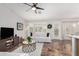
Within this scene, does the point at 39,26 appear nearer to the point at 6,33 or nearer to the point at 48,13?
the point at 48,13

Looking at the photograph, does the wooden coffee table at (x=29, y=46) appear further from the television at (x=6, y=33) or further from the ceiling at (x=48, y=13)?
the ceiling at (x=48, y=13)

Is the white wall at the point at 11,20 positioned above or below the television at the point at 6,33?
above

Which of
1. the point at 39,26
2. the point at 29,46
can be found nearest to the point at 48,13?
the point at 39,26

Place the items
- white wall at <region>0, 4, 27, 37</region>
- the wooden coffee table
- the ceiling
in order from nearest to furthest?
the ceiling < white wall at <region>0, 4, 27, 37</region> < the wooden coffee table

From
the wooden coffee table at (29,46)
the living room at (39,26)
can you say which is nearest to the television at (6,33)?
the living room at (39,26)

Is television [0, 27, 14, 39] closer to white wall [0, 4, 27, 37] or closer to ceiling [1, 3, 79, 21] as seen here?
white wall [0, 4, 27, 37]

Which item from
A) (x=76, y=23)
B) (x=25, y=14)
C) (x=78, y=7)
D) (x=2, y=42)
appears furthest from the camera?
(x=2, y=42)

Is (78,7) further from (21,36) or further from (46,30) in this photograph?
(21,36)

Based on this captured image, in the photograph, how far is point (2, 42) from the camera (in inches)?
66.2

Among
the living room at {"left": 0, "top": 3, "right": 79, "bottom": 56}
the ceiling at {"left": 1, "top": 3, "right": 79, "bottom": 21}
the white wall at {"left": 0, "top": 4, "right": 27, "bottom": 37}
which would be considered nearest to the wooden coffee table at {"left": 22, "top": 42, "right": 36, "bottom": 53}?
the living room at {"left": 0, "top": 3, "right": 79, "bottom": 56}

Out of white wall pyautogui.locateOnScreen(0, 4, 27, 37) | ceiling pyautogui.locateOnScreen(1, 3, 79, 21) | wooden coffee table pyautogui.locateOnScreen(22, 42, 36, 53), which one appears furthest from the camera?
wooden coffee table pyautogui.locateOnScreen(22, 42, 36, 53)

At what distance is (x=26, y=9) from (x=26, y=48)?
30.9 inches

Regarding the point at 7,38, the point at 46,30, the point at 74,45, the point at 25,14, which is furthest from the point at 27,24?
the point at 74,45

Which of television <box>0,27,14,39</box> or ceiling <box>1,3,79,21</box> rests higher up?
ceiling <box>1,3,79,21</box>
